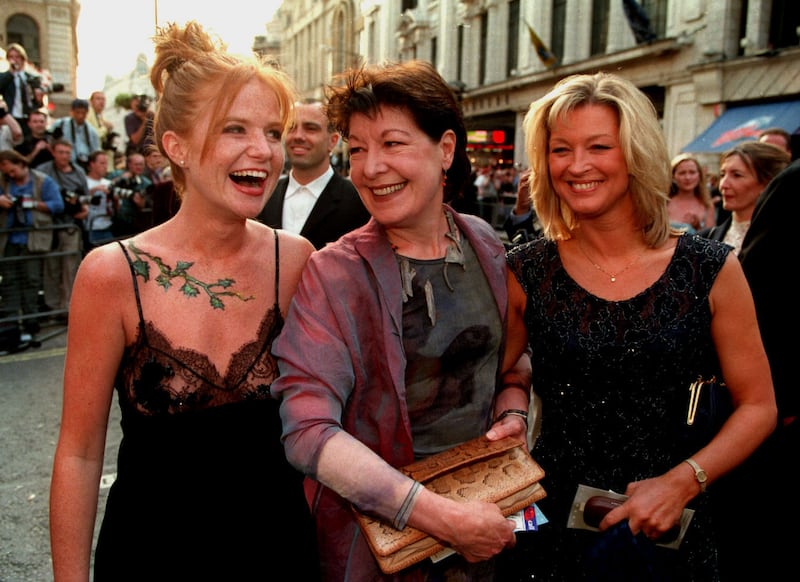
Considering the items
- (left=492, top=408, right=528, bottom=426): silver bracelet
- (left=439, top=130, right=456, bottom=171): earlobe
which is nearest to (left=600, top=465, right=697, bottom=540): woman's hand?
(left=492, top=408, right=528, bottom=426): silver bracelet

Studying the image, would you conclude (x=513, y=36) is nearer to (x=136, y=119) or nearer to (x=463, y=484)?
(x=136, y=119)

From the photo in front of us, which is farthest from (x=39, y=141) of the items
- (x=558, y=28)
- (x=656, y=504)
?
Answer: (x=558, y=28)

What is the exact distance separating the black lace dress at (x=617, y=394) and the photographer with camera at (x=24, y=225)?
291 inches

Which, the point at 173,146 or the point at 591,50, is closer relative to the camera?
the point at 173,146

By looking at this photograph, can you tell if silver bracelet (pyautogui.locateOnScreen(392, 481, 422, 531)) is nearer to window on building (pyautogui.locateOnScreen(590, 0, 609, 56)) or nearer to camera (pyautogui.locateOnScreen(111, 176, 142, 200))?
camera (pyautogui.locateOnScreen(111, 176, 142, 200))

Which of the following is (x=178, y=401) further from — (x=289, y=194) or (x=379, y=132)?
(x=289, y=194)

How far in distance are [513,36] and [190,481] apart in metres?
29.7

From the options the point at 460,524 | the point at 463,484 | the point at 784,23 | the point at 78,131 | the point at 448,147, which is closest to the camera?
the point at 460,524

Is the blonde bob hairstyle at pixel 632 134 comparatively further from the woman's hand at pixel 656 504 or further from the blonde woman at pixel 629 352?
the woman's hand at pixel 656 504

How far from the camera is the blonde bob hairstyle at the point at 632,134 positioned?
6.96 ft

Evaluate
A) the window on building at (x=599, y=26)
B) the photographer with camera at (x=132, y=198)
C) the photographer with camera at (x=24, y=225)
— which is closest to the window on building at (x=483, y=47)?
the window on building at (x=599, y=26)

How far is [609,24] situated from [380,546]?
2362 centimetres

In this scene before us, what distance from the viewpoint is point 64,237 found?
8398 millimetres

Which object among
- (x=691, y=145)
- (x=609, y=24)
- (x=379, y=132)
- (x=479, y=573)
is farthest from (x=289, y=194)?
(x=609, y=24)
